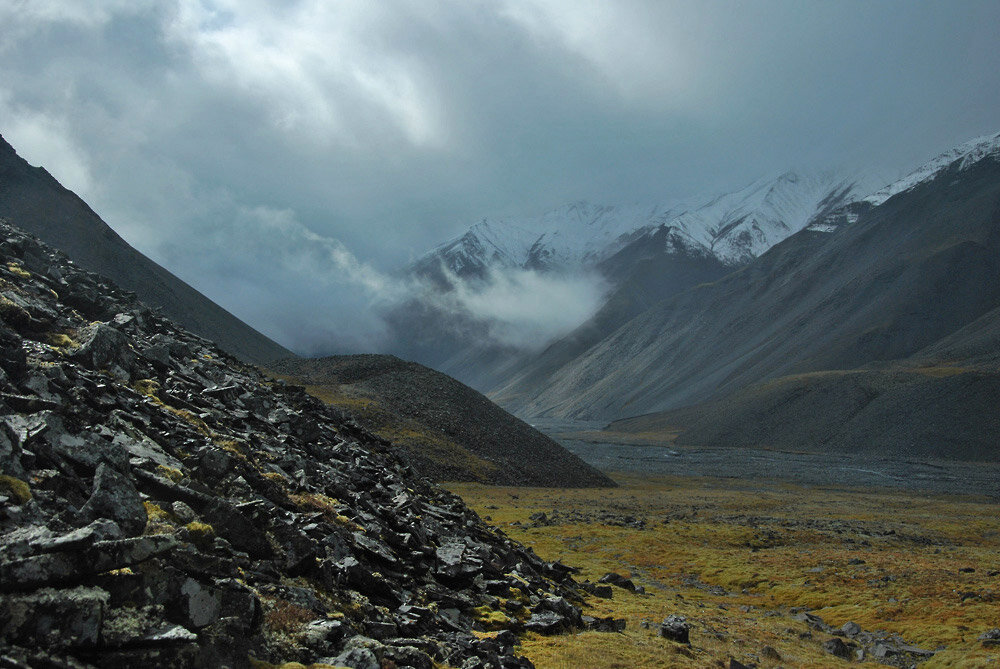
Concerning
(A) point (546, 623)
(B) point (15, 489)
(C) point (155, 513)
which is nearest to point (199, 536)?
(C) point (155, 513)

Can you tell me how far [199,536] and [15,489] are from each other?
4.29m

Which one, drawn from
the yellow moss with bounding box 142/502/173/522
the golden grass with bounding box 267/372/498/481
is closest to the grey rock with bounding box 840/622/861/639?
the yellow moss with bounding box 142/502/173/522

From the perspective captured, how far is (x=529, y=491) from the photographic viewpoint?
98.9 m

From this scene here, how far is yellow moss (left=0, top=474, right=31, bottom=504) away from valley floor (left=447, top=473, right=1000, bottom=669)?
605 inches

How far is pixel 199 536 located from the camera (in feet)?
53.0

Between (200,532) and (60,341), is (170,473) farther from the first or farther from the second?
(60,341)

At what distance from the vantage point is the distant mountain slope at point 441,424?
330 feet

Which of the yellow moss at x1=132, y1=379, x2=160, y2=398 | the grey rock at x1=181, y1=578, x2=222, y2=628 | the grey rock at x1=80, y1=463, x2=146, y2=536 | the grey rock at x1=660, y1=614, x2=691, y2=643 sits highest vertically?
the yellow moss at x1=132, y1=379, x2=160, y2=398

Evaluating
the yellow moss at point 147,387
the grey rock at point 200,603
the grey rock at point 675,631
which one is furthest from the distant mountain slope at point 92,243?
the grey rock at point 200,603

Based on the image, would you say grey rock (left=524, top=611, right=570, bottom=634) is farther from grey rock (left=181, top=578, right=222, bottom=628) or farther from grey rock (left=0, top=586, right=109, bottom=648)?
grey rock (left=0, top=586, right=109, bottom=648)

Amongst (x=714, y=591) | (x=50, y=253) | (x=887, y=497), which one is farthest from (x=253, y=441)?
(x=887, y=497)

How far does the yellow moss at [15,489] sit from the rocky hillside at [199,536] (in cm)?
4

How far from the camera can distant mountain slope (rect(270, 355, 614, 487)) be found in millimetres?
100500

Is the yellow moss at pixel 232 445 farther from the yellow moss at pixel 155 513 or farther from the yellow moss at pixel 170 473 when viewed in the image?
the yellow moss at pixel 155 513
